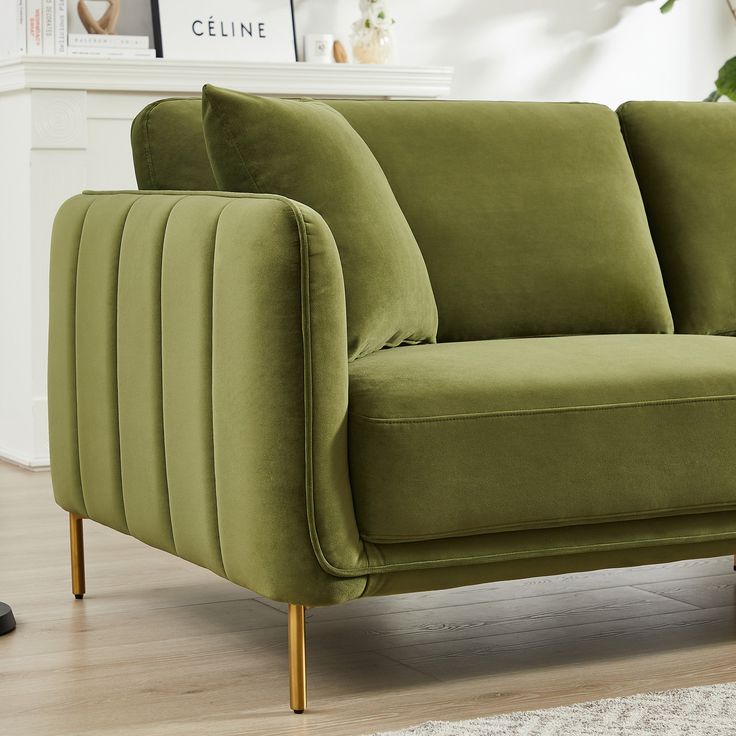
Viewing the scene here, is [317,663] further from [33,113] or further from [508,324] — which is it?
[33,113]

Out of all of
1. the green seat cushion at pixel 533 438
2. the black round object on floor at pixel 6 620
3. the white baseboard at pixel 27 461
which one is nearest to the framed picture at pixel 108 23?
the white baseboard at pixel 27 461

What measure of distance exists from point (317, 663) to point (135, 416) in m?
0.47

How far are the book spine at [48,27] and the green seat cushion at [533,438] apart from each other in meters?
2.41

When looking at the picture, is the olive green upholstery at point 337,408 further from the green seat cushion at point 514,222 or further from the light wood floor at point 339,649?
the light wood floor at point 339,649

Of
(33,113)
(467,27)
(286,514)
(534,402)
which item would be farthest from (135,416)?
(467,27)

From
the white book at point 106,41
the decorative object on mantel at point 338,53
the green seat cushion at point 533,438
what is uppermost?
the white book at point 106,41

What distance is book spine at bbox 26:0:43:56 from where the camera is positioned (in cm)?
394

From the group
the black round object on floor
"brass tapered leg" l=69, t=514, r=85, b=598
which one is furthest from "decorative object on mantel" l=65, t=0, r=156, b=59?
the black round object on floor

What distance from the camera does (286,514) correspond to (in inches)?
67.5

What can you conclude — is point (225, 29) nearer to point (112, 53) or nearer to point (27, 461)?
point (112, 53)

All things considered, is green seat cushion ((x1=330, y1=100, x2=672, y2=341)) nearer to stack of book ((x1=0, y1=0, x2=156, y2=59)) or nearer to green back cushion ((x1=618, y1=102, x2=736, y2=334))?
green back cushion ((x1=618, y1=102, x2=736, y2=334))

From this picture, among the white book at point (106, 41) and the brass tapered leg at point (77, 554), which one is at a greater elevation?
the white book at point (106, 41)

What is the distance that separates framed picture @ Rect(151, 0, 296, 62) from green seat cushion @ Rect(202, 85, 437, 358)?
2.17 metres

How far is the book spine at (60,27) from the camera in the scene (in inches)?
156
